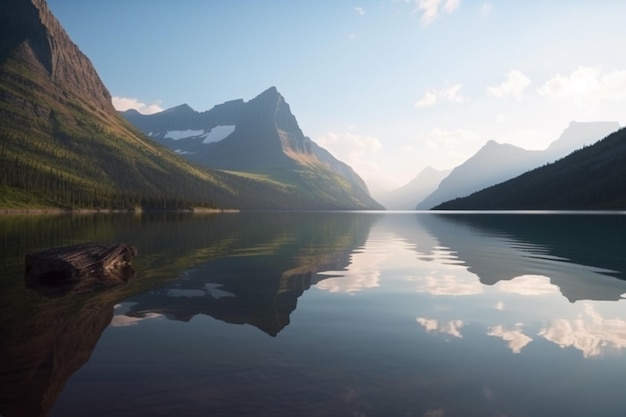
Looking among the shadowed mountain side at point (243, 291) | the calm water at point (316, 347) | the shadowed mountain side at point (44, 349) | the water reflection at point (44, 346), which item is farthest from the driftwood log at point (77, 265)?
the shadowed mountain side at point (44, 349)

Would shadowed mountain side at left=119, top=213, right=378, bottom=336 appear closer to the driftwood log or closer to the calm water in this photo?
the calm water

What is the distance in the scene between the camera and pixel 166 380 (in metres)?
10.7

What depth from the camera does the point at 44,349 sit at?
12812 millimetres

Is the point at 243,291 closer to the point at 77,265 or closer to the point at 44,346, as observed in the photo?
the point at 44,346

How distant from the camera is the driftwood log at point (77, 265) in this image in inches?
971

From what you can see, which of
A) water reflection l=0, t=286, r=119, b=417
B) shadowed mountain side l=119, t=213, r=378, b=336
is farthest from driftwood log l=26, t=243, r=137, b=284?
water reflection l=0, t=286, r=119, b=417

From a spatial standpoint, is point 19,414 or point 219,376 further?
point 219,376

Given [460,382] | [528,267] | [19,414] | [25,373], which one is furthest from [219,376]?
[528,267]

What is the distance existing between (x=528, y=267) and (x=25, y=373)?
1310 inches

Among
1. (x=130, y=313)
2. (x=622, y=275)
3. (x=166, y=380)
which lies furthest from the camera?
(x=622, y=275)

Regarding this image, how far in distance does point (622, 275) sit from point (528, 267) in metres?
6.12

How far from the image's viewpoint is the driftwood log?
80.9 feet

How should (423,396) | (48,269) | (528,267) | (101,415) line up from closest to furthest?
1. (101,415)
2. (423,396)
3. (48,269)
4. (528,267)

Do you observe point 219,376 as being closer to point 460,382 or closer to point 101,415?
point 101,415
